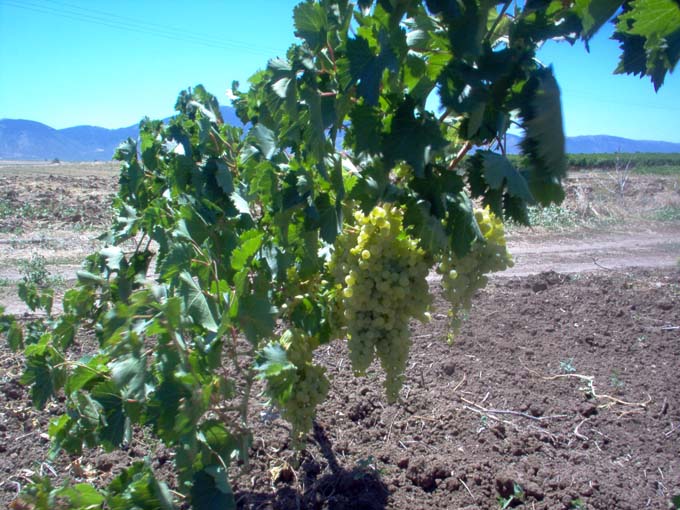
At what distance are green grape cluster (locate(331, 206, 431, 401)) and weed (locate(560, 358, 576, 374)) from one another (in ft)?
9.37

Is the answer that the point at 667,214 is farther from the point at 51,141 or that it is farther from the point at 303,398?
the point at 51,141

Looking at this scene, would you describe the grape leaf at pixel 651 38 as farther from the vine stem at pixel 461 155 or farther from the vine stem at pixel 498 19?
the vine stem at pixel 461 155

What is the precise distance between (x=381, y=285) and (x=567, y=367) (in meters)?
3.12

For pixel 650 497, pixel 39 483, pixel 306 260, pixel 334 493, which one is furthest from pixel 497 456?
pixel 39 483

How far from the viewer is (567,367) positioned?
168 inches

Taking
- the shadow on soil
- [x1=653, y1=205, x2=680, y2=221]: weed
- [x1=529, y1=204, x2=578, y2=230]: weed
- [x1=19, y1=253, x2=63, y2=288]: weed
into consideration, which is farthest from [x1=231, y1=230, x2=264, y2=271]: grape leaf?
[x1=653, y1=205, x2=680, y2=221]: weed

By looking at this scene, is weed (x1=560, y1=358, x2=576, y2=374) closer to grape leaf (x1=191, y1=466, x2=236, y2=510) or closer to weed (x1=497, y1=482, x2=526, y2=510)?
weed (x1=497, y1=482, x2=526, y2=510)

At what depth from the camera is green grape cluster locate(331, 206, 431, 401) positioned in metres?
1.71

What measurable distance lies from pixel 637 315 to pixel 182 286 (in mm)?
5288

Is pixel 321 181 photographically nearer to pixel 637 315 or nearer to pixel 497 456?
pixel 497 456

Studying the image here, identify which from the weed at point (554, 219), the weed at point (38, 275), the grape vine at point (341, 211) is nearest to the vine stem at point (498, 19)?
the grape vine at point (341, 211)

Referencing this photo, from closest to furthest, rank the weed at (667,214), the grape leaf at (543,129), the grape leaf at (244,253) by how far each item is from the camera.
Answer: the grape leaf at (543,129)
the grape leaf at (244,253)
the weed at (667,214)

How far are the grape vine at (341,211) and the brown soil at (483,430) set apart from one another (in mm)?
702

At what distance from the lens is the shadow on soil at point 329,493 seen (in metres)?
2.60
